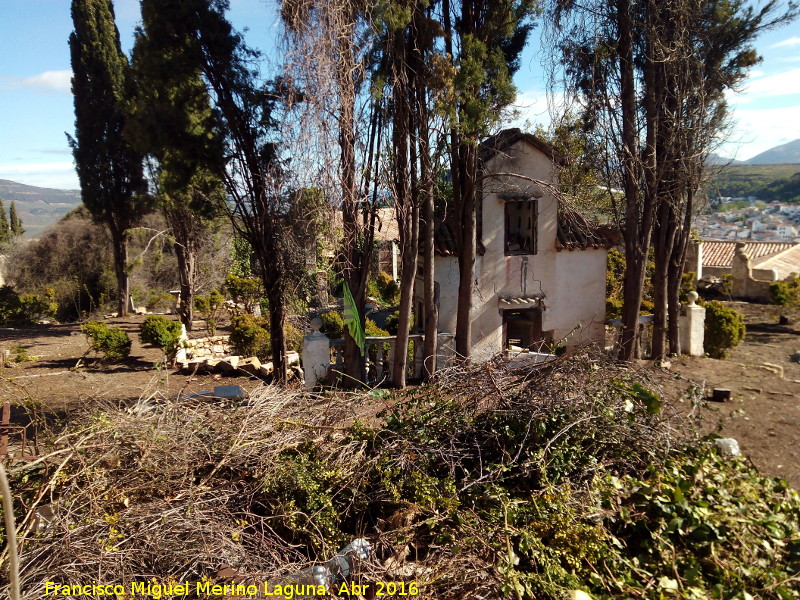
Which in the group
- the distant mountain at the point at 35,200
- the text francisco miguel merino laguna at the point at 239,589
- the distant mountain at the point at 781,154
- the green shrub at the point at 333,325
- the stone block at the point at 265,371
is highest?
the distant mountain at the point at 781,154

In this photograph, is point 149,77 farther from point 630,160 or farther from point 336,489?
point 630,160

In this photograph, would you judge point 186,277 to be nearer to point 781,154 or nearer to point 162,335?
point 162,335

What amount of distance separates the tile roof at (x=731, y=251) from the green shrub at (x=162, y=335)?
2426 centimetres

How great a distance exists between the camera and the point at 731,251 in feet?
92.9

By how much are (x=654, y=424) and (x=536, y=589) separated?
219 cm

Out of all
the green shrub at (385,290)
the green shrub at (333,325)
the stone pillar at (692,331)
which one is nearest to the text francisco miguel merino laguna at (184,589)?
the green shrub at (333,325)

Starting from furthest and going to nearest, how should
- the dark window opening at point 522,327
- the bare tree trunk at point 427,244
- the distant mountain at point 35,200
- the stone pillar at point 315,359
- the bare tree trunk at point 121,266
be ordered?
the distant mountain at point 35,200, the bare tree trunk at point 121,266, the dark window opening at point 522,327, the stone pillar at point 315,359, the bare tree trunk at point 427,244

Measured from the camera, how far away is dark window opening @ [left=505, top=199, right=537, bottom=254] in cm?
1135

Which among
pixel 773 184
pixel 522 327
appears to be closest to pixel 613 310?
pixel 522 327

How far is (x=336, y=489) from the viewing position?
15.0ft

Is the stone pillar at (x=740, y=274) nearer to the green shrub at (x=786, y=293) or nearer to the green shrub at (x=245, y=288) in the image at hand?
the green shrub at (x=786, y=293)

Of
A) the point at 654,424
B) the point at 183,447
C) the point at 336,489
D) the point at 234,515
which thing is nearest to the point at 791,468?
the point at 654,424

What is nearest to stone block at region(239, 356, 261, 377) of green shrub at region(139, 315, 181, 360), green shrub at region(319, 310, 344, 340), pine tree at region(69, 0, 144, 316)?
green shrub at region(139, 315, 181, 360)

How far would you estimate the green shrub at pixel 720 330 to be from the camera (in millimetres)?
12281
